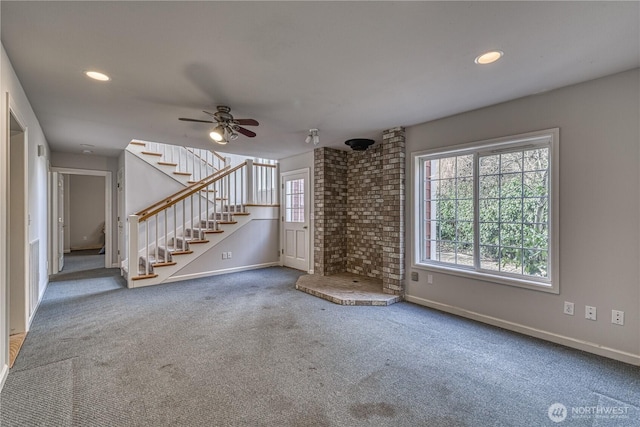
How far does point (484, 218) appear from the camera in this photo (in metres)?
3.38

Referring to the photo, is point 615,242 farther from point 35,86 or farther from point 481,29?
point 35,86

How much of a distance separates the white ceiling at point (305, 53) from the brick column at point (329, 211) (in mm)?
1878

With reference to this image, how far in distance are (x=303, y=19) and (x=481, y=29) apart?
115cm

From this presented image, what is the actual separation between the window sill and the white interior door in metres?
2.50

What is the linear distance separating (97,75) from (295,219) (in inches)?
160

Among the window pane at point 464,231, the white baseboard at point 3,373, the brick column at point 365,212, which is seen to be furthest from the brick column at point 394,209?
the white baseboard at point 3,373

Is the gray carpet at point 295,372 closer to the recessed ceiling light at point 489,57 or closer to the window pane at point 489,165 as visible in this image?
the window pane at point 489,165

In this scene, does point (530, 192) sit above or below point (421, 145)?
below

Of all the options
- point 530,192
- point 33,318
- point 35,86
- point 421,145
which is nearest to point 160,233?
point 33,318

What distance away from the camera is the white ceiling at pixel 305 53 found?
5.76 ft

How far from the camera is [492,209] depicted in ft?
10.9

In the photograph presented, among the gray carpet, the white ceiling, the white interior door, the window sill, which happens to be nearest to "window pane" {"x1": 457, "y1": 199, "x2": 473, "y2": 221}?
the window sill

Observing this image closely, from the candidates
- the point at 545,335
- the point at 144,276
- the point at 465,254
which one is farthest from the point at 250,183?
the point at 545,335

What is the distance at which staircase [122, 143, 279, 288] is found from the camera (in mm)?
4820
